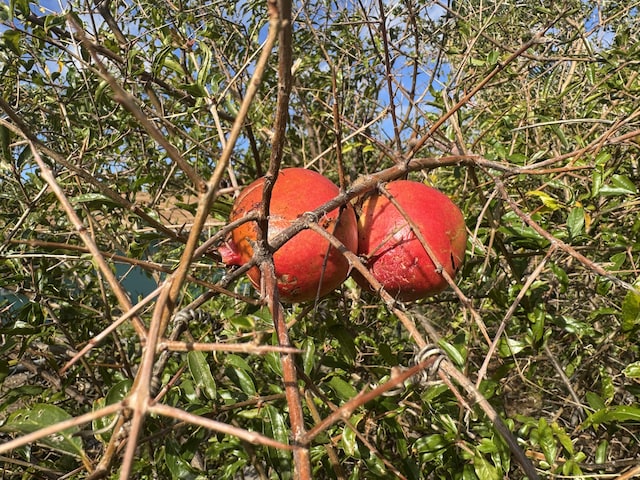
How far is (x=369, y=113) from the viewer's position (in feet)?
6.48

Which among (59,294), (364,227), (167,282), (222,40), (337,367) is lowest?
(337,367)

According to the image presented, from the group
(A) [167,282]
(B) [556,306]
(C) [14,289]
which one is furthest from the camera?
(B) [556,306]

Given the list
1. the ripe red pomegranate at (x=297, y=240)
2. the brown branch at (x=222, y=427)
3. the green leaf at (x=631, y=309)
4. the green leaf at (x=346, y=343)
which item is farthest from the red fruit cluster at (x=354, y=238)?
the brown branch at (x=222, y=427)

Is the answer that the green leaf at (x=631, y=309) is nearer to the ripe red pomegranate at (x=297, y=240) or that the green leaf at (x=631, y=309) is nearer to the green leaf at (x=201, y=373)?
the ripe red pomegranate at (x=297, y=240)

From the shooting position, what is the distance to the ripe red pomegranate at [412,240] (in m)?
0.82

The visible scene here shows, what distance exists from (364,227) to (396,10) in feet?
3.98

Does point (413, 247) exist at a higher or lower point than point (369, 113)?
lower

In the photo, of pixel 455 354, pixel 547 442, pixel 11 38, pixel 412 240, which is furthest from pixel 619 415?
pixel 11 38

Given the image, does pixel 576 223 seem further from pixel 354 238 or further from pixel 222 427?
pixel 222 427

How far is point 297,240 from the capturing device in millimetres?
737

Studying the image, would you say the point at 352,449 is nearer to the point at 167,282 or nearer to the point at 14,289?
the point at 167,282

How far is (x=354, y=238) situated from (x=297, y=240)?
13 cm

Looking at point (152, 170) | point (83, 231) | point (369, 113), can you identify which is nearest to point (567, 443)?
point (83, 231)

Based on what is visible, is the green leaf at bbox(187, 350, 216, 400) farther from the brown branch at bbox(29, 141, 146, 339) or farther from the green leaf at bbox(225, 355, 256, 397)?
the brown branch at bbox(29, 141, 146, 339)
